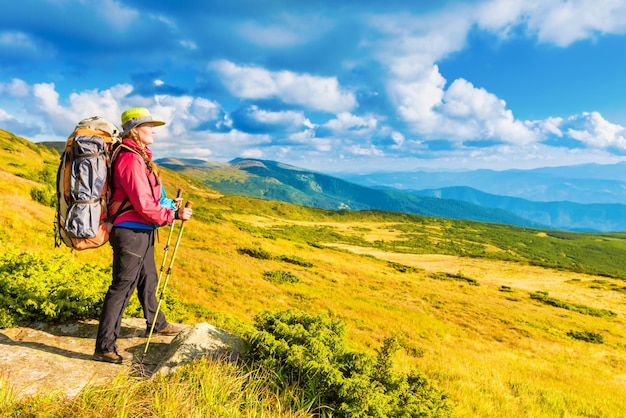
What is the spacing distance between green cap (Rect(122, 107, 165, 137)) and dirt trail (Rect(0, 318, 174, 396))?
3.62m

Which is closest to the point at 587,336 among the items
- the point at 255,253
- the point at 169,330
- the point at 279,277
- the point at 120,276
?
the point at 279,277

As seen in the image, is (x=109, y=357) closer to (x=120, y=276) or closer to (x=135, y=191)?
(x=120, y=276)

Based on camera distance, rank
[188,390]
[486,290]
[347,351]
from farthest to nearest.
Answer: [486,290] → [347,351] → [188,390]

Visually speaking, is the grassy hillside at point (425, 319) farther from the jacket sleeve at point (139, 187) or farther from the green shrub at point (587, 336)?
the jacket sleeve at point (139, 187)

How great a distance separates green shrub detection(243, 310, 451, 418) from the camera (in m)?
4.21

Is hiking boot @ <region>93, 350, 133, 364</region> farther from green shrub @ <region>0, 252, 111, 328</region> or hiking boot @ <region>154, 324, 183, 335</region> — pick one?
green shrub @ <region>0, 252, 111, 328</region>

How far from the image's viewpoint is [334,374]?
→ 433 centimetres

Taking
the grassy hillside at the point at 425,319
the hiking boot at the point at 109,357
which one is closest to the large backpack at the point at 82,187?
the hiking boot at the point at 109,357

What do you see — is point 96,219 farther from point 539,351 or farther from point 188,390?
point 539,351

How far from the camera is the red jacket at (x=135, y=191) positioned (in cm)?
513

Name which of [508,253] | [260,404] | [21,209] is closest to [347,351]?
[260,404]

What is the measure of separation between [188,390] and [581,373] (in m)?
17.6

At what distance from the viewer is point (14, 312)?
633 centimetres

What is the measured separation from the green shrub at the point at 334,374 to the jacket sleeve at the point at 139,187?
2388 millimetres
